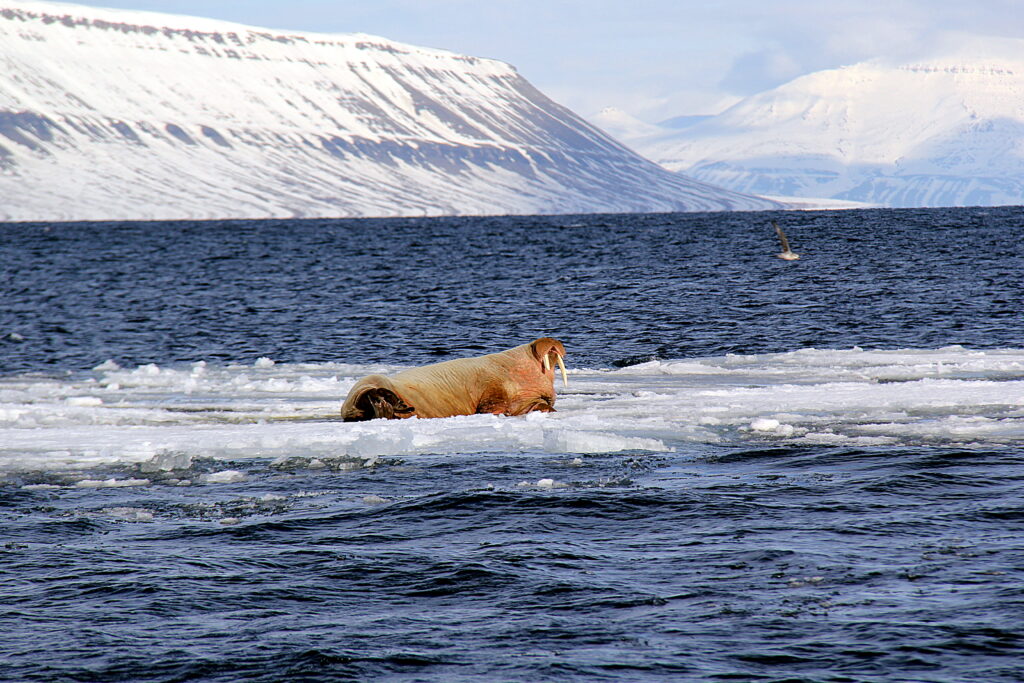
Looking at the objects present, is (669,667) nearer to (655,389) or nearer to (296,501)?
(296,501)

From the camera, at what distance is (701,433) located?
13.2 metres

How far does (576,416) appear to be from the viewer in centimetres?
1436

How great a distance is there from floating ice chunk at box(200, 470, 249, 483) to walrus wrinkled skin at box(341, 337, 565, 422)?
344 centimetres

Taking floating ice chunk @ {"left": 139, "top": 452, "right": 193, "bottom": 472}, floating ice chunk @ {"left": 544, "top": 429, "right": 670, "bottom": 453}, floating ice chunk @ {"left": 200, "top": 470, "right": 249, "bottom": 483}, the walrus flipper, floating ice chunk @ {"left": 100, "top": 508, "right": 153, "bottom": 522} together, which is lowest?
floating ice chunk @ {"left": 100, "top": 508, "right": 153, "bottom": 522}

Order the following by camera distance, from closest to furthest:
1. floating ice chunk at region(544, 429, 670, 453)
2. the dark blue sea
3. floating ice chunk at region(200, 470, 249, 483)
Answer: the dark blue sea, floating ice chunk at region(200, 470, 249, 483), floating ice chunk at region(544, 429, 670, 453)

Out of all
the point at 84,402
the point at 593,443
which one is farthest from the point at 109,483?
the point at 84,402

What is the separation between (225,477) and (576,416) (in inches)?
188

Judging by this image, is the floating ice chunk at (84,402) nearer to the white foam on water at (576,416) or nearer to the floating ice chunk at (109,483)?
the white foam on water at (576,416)

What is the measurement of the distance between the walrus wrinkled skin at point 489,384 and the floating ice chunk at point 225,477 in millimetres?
3435

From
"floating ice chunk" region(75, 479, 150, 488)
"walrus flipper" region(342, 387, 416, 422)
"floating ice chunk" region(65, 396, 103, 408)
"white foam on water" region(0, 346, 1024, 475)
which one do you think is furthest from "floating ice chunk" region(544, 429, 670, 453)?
"floating ice chunk" region(65, 396, 103, 408)

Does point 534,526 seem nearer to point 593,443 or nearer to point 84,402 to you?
point 593,443

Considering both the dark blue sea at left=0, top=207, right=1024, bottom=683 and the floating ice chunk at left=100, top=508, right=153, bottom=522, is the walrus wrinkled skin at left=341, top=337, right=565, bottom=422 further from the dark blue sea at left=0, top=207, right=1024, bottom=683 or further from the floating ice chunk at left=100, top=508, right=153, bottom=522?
the floating ice chunk at left=100, top=508, right=153, bottom=522

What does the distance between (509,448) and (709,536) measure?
4125mm

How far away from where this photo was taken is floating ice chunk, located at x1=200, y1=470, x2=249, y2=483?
1116 centimetres
